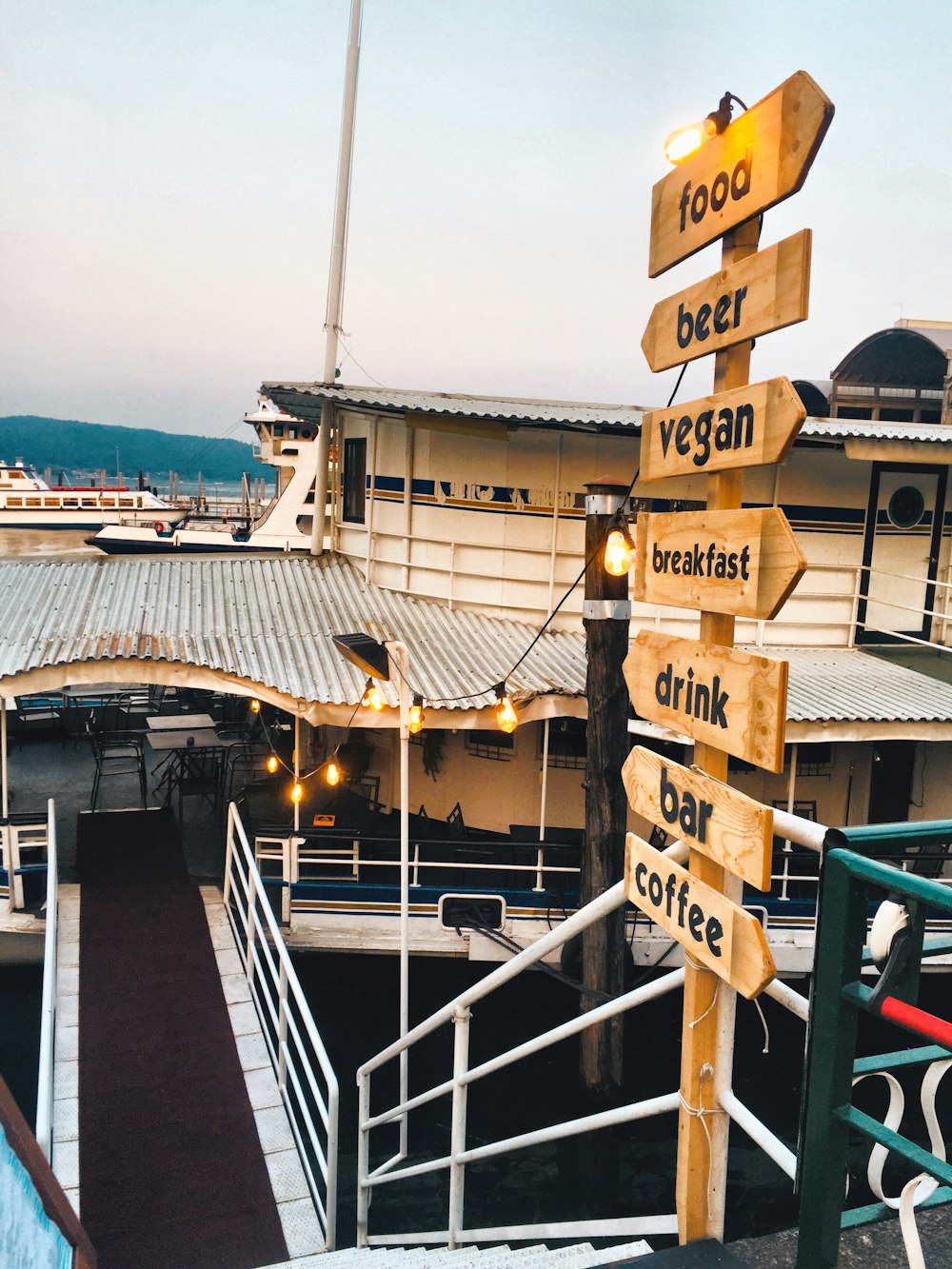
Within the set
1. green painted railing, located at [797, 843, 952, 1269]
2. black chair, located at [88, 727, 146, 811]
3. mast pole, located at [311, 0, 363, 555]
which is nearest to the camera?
green painted railing, located at [797, 843, 952, 1269]

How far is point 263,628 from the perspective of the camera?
36.5 ft

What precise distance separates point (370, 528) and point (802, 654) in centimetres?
642

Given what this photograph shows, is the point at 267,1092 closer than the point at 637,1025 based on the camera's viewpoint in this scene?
Yes

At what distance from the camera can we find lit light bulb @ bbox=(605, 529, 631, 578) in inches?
297

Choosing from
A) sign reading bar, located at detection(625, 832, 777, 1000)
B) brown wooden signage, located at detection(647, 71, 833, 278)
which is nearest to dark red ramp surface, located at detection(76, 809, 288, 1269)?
sign reading bar, located at detection(625, 832, 777, 1000)

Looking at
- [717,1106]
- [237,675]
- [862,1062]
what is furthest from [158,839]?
[862,1062]

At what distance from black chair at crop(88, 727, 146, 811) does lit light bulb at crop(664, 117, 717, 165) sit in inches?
412

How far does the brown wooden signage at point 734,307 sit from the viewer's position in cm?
270

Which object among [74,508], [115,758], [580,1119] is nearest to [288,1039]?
[580,1119]

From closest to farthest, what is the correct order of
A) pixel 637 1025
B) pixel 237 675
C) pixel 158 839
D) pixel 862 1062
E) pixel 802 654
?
pixel 862 1062, pixel 237 675, pixel 637 1025, pixel 158 839, pixel 802 654

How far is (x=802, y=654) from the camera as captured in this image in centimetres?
1226

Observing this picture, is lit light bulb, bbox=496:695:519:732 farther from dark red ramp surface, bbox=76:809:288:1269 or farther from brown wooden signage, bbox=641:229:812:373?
brown wooden signage, bbox=641:229:812:373

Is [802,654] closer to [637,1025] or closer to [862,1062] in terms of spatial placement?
[637,1025]

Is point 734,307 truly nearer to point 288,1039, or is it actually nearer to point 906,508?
point 288,1039
